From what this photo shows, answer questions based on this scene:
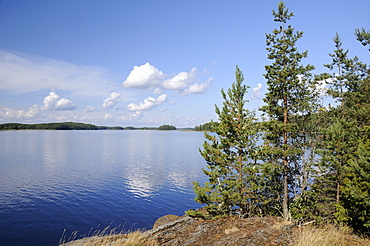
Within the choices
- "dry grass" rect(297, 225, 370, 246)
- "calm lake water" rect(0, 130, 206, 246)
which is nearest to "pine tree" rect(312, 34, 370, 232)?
"dry grass" rect(297, 225, 370, 246)

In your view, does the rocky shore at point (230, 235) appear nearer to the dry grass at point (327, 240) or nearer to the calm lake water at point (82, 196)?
the dry grass at point (327, 240)

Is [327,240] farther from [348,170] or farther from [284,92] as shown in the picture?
[284,92]

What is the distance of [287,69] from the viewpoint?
65.0 feet

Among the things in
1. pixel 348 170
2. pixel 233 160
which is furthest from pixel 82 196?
pixel 348 170

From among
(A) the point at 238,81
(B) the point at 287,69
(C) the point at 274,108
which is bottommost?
(C) the point at 274,108

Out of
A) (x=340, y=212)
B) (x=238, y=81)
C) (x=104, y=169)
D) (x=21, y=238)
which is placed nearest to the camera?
(x=340, y=212)

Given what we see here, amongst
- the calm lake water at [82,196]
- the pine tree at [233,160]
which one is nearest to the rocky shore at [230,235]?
the pine tree at [233,160]

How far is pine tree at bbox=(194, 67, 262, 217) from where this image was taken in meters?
16.0

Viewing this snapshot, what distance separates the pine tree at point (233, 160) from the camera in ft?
52.4

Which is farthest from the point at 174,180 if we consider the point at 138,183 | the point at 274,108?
the point at 274,108

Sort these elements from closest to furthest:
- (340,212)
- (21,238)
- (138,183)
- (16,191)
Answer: (340,212), (21,238), (16,191), (138,183)

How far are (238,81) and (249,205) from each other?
855 cm

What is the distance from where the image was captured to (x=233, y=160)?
16.9 meters

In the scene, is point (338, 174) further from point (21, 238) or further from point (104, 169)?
point (104, 169)
